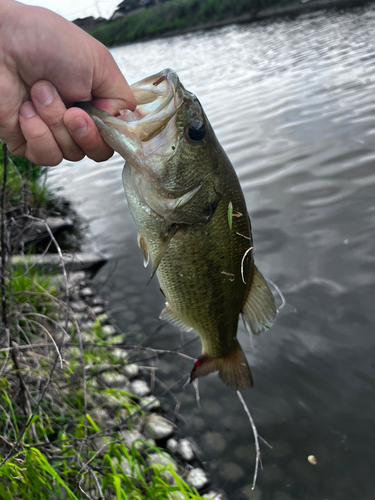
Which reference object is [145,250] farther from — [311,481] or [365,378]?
[365,378]

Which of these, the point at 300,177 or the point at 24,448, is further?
the point at 300,177

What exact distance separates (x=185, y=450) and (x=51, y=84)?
9.37 ft

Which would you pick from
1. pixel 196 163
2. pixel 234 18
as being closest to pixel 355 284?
pixel 196 163

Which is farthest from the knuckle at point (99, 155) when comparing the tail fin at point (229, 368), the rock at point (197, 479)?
the rock at point (197, 479)

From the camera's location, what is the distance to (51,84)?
160 cm

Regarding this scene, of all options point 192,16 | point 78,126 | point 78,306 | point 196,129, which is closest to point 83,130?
point 78,126

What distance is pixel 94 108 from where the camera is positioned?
1621 mm

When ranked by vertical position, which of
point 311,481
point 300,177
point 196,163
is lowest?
point 311,481

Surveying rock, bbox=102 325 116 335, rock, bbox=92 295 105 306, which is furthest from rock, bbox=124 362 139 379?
rock, bbox=92 295 105 306

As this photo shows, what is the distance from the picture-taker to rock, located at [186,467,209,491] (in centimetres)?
304

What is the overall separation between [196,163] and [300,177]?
561 centimetres

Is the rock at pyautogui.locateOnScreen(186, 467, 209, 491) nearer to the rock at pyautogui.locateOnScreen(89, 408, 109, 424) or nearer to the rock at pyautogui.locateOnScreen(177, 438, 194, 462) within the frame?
the rock at pyautogui.locateOnScreen(177, 438, 194, 462)

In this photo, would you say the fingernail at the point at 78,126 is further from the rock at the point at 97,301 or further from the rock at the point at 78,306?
the rock at the point at 97,301

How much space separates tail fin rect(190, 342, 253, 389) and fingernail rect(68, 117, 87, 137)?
4.34 ft
